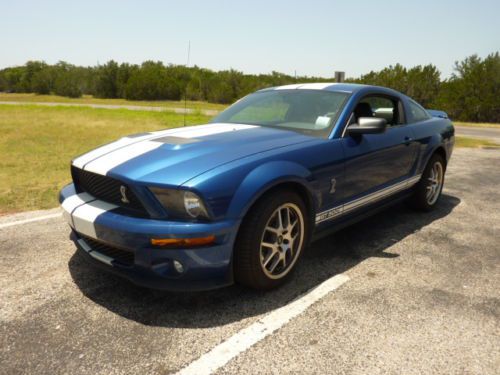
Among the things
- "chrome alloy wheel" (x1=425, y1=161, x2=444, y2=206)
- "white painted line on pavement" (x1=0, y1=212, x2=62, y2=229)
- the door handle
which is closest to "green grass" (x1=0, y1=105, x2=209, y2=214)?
"white painted line on pavement" (x1=0, y1=212, x2=62, y2=229)

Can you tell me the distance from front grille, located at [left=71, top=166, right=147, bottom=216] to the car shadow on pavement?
0.49 meters

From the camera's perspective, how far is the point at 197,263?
2271 mm

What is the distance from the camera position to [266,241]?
266 centimetres

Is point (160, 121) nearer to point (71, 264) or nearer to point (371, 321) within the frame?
point (71, 264)

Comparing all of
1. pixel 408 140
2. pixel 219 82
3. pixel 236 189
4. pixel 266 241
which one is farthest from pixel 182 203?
pixel 219 82

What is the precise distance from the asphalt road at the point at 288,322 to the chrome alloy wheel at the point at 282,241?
0.59 feet

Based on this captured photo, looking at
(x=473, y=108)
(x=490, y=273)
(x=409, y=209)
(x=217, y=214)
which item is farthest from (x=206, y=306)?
(x=473, y=108)

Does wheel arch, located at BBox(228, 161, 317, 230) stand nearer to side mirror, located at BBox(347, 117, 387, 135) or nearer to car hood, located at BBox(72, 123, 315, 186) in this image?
car hood, located at BBox(72, 123, 315, 186)

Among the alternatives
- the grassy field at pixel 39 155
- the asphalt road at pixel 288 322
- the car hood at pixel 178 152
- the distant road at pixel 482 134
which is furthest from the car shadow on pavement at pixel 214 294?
the distant road at pixel 482 134

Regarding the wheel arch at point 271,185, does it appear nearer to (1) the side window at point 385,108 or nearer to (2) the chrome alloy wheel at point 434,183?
(1) the side window at point 385,108

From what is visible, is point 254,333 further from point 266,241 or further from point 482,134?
point 482,134

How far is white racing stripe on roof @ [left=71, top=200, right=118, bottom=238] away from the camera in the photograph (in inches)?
96.0

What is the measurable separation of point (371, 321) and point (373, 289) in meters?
0.43

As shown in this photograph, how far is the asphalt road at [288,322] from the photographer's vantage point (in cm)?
203
